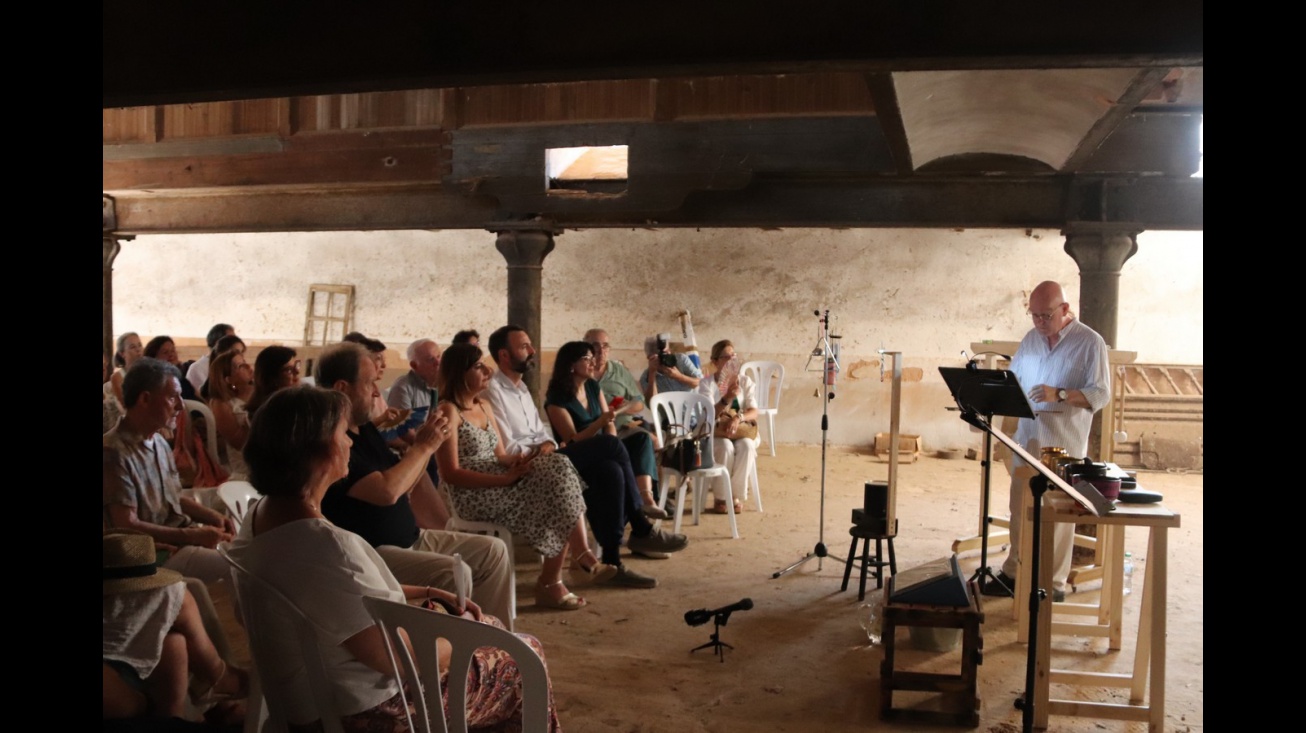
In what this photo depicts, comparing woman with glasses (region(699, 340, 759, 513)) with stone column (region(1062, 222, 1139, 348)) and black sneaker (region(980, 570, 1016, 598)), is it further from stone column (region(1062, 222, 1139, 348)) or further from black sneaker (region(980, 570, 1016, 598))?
stone column (region(1062, 222, 1139, 348))

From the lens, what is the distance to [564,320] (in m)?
11.4

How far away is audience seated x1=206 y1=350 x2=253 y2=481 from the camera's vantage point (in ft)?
15.0

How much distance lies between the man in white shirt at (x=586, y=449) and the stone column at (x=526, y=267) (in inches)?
73.3

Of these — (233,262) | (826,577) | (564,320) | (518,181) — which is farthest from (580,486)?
(233,262)

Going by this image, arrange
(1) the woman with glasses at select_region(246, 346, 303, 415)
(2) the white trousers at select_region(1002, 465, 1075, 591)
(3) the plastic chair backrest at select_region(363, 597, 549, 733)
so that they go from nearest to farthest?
(3) the plastic chair backrest at select_region(363, 597, 549, 733) < (1) the woman with glasses at select_region(246, 346, 303, 415) < (2) the white trousers at select_region(1002, 465, 1075, 591)

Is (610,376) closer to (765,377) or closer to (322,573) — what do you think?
(765,377)

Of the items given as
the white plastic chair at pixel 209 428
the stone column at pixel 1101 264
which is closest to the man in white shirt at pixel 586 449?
the white plastic chair at pixel 209 428

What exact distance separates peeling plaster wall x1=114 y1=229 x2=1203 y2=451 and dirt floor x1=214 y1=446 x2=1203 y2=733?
4311 mm

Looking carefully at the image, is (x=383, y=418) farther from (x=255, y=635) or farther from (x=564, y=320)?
(x=564, y=320)

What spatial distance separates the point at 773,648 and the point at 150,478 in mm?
2480

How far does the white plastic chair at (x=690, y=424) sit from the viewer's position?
5.98 metres

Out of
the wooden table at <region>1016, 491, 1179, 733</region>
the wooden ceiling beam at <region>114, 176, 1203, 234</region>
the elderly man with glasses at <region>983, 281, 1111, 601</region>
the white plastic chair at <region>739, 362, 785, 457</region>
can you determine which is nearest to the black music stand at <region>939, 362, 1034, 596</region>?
the wooden table at <region>1016, 491, 1179, 733</region>

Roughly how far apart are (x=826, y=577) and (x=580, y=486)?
1.50m

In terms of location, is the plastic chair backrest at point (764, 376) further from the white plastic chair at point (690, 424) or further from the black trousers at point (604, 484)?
the black trousers at point (604, 484)
